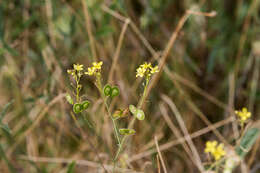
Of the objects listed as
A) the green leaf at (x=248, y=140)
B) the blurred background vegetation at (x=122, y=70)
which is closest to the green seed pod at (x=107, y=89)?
the green leaf at (x=248, y=140)

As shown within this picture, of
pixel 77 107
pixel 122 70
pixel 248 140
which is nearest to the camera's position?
pixel 77 107

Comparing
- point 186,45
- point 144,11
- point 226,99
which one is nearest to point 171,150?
point 226,99

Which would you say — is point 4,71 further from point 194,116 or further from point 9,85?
point 194,116

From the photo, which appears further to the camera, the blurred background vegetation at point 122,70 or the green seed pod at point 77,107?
the blurred background vegetation at point 122,70

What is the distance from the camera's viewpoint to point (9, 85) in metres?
1.29

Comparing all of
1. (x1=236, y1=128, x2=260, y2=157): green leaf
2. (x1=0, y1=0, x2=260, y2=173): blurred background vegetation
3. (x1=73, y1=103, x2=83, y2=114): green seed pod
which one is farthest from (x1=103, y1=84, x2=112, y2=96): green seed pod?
(x1=0, y1=0, x2=260, y2=173): blurred background vegetation

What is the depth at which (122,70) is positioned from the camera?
1.29 m

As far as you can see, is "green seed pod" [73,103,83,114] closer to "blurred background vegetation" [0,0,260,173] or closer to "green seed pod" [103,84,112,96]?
"green seed pod" [103,84,112,96]

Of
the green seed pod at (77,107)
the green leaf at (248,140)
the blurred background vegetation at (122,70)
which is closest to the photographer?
the green seed pod at (77,107)

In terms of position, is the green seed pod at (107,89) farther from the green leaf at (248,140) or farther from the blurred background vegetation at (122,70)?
the blurred background vegetation at (122,70)

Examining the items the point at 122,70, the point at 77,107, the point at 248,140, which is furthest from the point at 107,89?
the point at 122,70

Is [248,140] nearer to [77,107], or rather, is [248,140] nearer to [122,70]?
[77,107]

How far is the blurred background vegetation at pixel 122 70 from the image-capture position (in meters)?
1.13

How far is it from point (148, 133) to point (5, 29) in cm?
69
